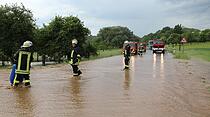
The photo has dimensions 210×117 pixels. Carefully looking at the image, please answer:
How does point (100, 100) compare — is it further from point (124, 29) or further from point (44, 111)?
point (124, 29)

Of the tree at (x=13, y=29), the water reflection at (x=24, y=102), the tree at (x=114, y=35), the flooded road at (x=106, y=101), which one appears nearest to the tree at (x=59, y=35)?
the tree at (x=13, y=29)

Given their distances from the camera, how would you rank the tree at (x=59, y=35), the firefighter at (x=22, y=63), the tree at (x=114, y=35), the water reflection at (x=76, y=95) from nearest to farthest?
the water reflection at (x=76, y=95), the firefighter at (x=22, y=63), the tree at (x=59, y=35), the tree at (x=114, y=35)

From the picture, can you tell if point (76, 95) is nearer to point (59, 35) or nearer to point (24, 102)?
point (24, 102)

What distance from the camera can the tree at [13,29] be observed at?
3697 centimetres

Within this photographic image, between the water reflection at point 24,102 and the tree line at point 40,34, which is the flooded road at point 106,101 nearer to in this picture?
the water reflection at point 24,102

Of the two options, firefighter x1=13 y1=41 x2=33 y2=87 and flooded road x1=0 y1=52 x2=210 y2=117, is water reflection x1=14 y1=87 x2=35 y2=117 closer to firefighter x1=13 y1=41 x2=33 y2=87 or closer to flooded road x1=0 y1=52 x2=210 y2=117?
flooded road x1=0 y1=52 x2=210 y2=117

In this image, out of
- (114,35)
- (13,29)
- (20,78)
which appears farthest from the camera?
(114,35)

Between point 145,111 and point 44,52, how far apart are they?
35.1 metres

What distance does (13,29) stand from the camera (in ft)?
122

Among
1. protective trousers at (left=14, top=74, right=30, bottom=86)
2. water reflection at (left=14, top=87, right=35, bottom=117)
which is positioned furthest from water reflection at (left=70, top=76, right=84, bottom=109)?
protective trousers at (left=14, top=74, right=30, bottom=86)

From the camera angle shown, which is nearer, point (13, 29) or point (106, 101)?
point (106, 101)

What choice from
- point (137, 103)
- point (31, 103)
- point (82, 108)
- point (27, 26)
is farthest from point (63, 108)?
point (27, 26)

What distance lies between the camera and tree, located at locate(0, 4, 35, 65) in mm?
36969

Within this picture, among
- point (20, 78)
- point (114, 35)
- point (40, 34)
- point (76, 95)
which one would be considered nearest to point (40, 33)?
point (40, 34)
